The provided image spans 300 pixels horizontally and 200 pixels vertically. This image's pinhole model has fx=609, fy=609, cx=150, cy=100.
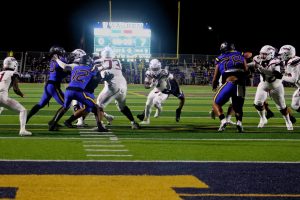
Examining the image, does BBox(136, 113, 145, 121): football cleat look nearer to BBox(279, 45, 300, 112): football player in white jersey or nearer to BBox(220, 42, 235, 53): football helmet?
BBox(220, 42, 235, 53): football helmet

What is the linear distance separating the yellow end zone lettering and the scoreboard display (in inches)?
1407

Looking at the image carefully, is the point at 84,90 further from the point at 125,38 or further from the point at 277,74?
the point at 125,38

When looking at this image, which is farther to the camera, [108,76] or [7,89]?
[108,76]

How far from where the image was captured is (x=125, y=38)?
1677 inches

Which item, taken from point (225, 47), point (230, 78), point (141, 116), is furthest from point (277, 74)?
point (141, 116)

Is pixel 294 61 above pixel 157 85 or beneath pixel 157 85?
above

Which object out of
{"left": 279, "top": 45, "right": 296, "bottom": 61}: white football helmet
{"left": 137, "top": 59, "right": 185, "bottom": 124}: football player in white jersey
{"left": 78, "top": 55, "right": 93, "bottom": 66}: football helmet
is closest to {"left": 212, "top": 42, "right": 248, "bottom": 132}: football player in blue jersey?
{"left": 279, "top": 45, "right": 296, "bottom": 61}: white football helmet

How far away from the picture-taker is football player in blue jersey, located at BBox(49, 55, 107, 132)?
474 inches

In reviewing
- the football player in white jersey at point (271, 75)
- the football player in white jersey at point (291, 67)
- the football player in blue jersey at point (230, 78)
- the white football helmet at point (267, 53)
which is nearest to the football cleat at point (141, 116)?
the football player in blue jersey at point (230, 78)

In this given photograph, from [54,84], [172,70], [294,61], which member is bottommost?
[172,70]

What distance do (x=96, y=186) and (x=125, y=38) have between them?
3660 centimetres

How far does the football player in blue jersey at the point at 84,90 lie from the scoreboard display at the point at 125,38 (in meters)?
30.1

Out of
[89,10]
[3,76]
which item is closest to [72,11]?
[89,10]

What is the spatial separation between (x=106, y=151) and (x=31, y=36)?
178 ft
